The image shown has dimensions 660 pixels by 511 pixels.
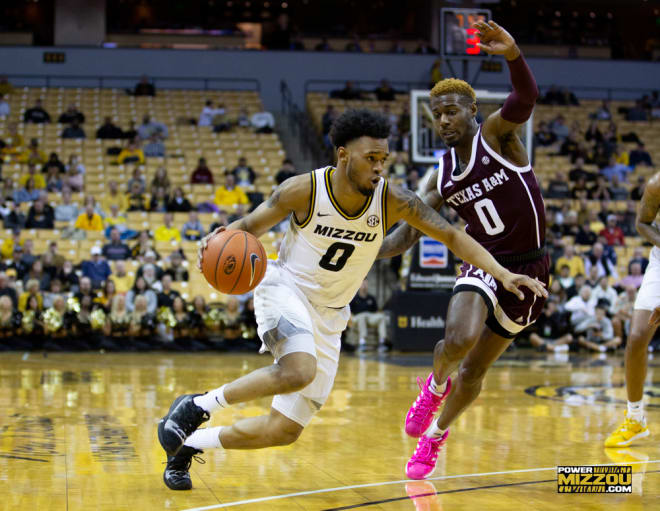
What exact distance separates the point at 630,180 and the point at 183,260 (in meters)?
10.8

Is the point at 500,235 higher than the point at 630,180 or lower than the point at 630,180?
higher

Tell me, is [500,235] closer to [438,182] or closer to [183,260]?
[438,182]

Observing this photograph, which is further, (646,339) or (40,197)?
(40,197)

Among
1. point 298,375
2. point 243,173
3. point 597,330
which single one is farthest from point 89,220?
point 298,375

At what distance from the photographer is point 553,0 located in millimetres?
27016

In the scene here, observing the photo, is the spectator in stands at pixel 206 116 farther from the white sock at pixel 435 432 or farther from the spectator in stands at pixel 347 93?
the white sock at pixel 435 432

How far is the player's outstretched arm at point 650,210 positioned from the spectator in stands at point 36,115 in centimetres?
1564

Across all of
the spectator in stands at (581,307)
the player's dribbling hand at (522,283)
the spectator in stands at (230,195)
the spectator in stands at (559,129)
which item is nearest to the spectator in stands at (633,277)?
the spectator in stands at (581,307)

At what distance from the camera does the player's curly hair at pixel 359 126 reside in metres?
4.71

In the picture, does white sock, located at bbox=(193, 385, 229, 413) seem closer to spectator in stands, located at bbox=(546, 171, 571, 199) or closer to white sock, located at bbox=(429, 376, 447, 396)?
white sock, located at bbox=(429, 376, 447, 396)

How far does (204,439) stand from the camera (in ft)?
15.6

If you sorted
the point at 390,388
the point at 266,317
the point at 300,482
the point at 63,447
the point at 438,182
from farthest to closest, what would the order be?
1. the point at 390,388
2. the point at 63,447
3. the point at 438,182
4. the point at 300,482
5. the point at 266,317

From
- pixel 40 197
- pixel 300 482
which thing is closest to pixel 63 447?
pixel 300 482

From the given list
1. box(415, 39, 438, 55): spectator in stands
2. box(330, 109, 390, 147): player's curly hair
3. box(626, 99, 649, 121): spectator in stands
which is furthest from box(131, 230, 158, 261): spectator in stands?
box(626, 99, 649, 121): spectator in stands
